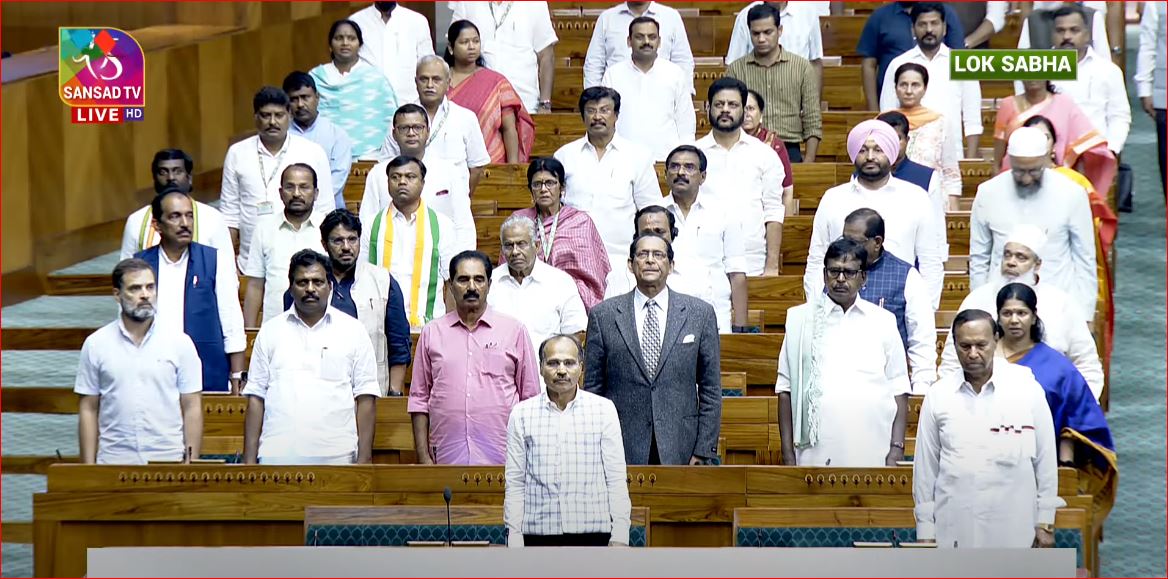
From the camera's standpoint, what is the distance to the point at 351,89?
8.68 meters

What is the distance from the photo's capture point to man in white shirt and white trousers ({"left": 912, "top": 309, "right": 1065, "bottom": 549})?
5.55 m

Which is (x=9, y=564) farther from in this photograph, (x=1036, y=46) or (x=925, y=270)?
(x=1036, y=46)

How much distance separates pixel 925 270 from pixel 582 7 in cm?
526

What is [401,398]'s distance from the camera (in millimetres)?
6691

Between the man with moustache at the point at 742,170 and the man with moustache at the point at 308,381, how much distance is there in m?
2.00

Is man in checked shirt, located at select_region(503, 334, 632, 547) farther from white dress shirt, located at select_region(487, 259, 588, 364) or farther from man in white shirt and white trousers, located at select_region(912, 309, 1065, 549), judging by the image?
white dress shirt, located at select_region(487, 259, 588, 364)

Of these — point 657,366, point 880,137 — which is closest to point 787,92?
point 880,137

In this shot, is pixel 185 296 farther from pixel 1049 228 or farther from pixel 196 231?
pixel 1049 228

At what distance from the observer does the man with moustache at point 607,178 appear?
7.68 m

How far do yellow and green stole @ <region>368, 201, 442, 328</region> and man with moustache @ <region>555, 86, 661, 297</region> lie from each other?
27.9 inches

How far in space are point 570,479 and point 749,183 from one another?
8.28 feet

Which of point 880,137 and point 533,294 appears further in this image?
point 880,137

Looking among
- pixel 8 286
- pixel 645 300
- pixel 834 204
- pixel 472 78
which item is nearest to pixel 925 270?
pixel 834 204

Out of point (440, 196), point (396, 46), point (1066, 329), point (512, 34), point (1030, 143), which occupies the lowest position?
point (1066, 329)
